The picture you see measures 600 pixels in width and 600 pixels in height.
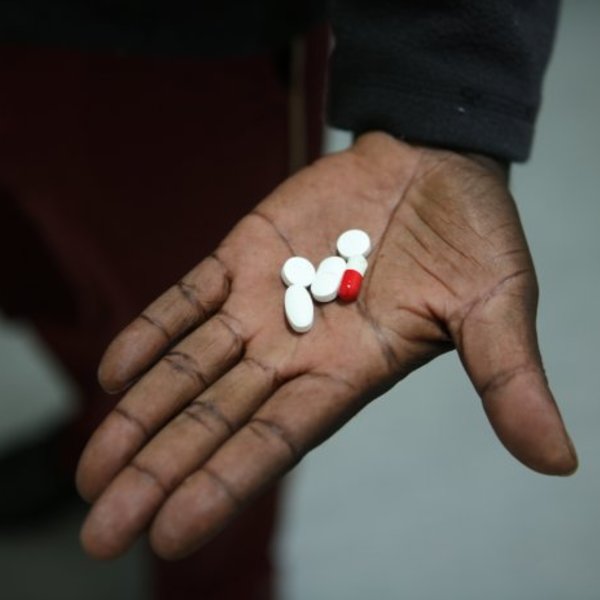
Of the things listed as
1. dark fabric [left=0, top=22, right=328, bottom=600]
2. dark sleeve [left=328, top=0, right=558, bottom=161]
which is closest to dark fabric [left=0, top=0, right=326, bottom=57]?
dark fabric [left=0, top=22, right=328, bottom=600]

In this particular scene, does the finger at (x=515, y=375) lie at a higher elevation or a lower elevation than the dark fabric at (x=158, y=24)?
lower

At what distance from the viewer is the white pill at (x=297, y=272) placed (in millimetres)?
771

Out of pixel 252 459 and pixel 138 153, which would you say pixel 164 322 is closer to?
pixel 252 459

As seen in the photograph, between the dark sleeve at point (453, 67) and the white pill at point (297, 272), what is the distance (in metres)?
0.15

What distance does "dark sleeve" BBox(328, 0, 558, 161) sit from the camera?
0.79 metres

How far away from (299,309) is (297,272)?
0.04 metres

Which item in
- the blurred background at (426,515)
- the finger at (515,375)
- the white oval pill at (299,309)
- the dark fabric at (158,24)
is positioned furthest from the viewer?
the blurred background at (426,515)

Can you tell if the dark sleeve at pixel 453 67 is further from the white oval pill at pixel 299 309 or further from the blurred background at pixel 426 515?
the blurred background at pixel 426 515

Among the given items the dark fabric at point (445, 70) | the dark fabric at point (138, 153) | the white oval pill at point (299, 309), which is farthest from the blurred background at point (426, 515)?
the white oval pill at point (299, 309)

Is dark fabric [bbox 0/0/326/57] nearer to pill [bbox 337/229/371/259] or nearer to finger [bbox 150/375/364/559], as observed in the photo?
pill [bbox 337/229/371/259]

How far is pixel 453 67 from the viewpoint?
31.7 inches

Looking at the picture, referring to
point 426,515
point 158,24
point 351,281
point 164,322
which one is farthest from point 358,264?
point 426,515

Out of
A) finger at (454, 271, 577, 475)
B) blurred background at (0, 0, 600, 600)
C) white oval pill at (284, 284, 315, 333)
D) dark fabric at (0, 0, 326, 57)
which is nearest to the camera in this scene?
finger at (454, 271, 577, 475)

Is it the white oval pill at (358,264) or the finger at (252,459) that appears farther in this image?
the white oval pill at (358,264)
